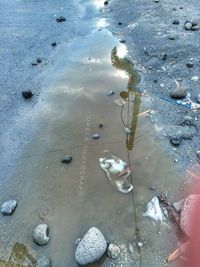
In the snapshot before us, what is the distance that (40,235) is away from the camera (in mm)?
3287

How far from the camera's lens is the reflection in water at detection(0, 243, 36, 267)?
125 inches

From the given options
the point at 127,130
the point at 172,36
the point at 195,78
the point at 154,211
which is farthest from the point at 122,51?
the point at 154,211

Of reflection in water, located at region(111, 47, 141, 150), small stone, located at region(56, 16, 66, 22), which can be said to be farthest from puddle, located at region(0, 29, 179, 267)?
small stone, located at region(56, 16, 66, 22)

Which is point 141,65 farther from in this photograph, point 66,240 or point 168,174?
point 66,240

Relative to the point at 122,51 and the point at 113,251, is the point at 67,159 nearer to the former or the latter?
the point at 113,251

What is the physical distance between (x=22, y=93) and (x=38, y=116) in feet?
2.07

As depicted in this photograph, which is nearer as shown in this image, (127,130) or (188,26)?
(127,130)

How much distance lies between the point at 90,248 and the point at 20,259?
31.5 inches

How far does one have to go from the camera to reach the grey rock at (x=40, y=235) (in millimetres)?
3281

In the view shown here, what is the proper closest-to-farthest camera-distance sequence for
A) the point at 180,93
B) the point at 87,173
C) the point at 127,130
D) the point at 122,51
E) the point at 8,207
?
the point at 8,207 → the point at 87,173 → the point at 127,130 → the point at 180,93 → the point at 122,51

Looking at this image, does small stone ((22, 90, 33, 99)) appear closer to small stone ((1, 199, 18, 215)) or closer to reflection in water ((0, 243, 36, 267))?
small stone ((1, 199, 18, 215))

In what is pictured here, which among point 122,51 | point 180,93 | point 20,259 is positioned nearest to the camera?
point 20,259

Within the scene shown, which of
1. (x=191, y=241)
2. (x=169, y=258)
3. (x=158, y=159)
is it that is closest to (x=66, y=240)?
(x=169, y=258)

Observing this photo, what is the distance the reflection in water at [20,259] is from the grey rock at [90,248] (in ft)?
1.72
